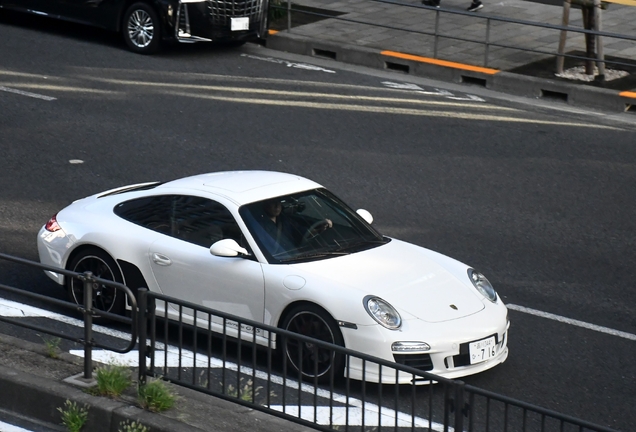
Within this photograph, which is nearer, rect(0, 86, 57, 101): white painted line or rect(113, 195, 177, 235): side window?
rect(113, 195, 177, 235): side window

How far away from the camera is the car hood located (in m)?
7.82

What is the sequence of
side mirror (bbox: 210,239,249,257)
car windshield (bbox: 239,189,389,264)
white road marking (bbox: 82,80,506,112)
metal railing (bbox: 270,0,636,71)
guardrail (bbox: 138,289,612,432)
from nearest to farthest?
A: 1. guardrail (bbox: 138,289,612,432)
2. side mirror (bbox: 210,239,249,257)
3. car windshield (bbox: 239,189,389,264)
4. white road marking (bbox: 82,80,506,112)
5. metal railing (bbox: 270,0,636,71)

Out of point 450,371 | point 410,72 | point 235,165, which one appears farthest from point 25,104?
point 450,371

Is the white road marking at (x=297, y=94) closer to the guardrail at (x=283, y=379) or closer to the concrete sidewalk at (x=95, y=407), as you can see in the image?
the guardrail at (x=283, y=379)

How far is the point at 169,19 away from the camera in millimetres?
17750

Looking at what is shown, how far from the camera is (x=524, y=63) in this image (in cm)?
1781

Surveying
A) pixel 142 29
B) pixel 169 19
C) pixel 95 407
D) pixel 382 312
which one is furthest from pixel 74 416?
pixel 142 29

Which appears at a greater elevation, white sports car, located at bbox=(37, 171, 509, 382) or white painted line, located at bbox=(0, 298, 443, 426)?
white sports car, located at bbox=(37, 171, 509, 382)

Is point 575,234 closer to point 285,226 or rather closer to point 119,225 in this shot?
point 285,226

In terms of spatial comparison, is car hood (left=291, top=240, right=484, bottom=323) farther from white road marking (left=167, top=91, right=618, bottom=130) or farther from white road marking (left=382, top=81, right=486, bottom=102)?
white road marking (left=382, top=81, right=486, bottom=102)

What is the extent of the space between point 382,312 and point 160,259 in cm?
188

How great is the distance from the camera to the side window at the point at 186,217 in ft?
27.7

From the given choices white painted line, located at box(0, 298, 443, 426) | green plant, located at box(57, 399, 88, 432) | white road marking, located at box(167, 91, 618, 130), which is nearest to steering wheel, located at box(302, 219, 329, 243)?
white painted line, located at box(0, 298, 443, 426)

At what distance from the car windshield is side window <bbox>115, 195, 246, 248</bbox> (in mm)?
193
